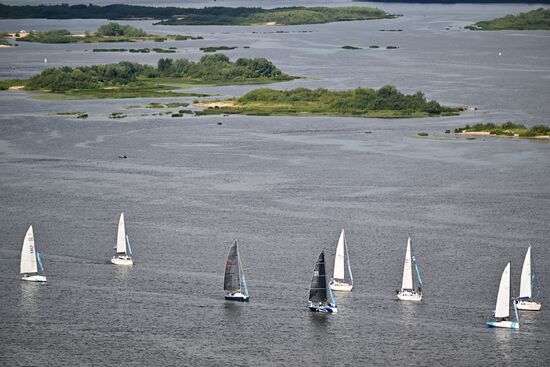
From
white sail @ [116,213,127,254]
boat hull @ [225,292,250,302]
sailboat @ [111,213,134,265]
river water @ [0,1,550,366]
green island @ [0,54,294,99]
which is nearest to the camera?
river water @ [0,1,550,366]

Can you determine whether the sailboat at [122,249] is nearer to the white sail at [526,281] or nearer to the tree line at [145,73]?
the white sail at [526,281]

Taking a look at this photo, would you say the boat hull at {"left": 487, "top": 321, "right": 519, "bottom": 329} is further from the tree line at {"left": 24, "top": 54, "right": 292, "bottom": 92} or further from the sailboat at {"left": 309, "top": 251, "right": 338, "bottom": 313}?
the tree line at {"left": 24, "top": 54, "right": 292, "bottom": 92}

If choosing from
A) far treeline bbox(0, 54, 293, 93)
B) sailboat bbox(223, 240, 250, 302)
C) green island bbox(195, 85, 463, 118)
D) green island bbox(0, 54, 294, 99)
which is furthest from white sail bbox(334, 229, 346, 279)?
far treeline bbox(0, 54, 293, 93)

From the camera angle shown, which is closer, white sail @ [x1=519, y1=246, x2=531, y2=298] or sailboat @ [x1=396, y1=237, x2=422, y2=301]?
white sail @ [x1=519, y1=246, x2=531, y2=298]

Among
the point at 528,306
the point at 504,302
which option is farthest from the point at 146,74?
the point at 504,302

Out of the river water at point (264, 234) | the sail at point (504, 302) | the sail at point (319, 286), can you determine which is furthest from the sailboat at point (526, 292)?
the sail at point (319, 286)
